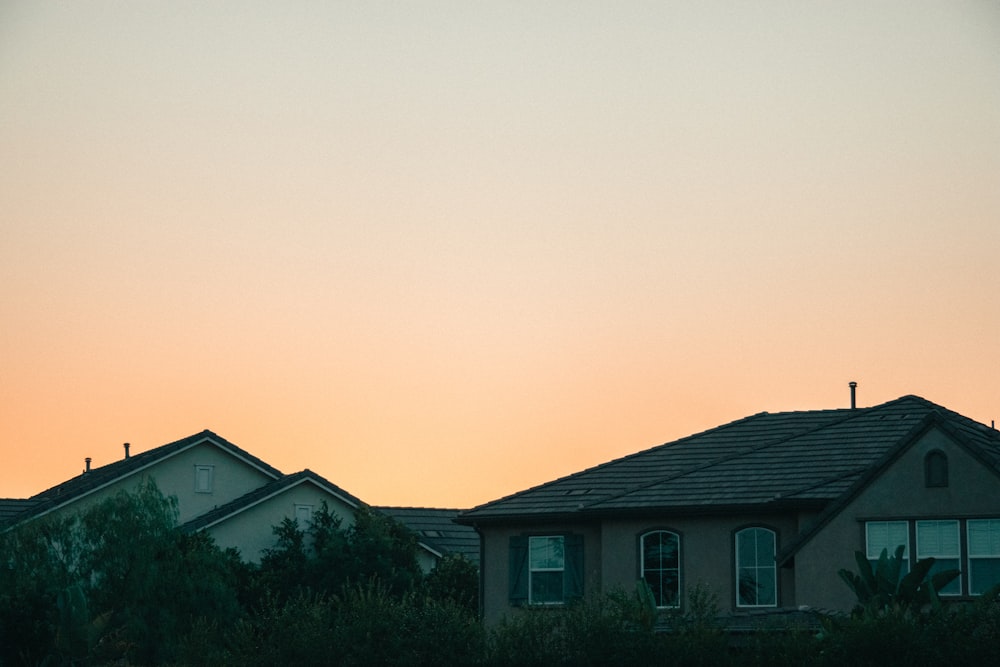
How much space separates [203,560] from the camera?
1569 inches

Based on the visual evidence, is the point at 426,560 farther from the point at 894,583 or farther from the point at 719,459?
the point at 894,583

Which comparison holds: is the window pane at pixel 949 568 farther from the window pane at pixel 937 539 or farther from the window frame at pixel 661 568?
the window frame at pixel 661 568

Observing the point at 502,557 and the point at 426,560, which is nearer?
the point at 502,557

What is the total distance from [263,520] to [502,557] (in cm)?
1225

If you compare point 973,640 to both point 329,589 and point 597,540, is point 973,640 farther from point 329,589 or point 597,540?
point 329,589

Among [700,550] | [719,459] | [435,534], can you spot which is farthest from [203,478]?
[700,550]

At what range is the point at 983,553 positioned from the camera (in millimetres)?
30672

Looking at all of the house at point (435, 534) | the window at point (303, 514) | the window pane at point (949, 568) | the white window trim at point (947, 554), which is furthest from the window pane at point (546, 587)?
the window at point (303, 514)

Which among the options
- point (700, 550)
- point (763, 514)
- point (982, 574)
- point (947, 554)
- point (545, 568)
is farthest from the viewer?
point (545, 568)

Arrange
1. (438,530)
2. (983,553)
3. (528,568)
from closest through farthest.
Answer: (983,553) < (528,568) < (438,530)

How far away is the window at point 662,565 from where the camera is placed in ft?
112

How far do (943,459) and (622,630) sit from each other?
10.7m

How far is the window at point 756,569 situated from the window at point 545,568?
432cm

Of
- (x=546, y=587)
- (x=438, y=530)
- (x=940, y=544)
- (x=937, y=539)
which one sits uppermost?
(x=438, y=530)
